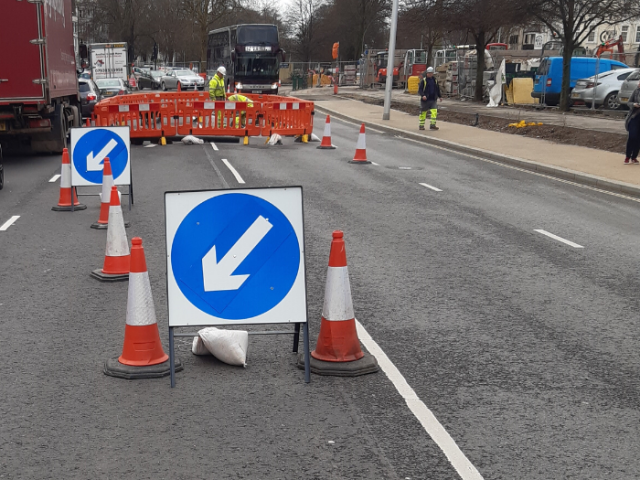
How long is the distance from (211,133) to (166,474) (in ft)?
61.8

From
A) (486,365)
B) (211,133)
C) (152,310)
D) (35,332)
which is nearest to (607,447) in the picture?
(486,365)

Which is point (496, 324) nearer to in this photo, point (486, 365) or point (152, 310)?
point (486, 365)

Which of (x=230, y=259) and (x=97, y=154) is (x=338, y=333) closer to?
(x=230, y=259)

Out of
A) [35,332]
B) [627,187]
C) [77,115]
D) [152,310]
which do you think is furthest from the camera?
[77,115]

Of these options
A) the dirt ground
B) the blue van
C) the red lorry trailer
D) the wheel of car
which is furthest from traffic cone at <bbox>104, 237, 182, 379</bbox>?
the blue van

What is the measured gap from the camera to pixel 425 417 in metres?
4.55

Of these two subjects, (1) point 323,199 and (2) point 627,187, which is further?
(2) point 627,187

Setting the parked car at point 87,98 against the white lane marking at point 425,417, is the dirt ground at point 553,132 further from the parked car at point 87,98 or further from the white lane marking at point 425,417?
the white lane marking at point 425,417

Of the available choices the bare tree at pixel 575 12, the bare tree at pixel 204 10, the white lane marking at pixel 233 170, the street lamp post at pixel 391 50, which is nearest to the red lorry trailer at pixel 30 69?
the white lane marking at pixel 233 170

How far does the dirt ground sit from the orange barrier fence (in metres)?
7.10

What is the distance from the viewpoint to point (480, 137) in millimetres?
24156

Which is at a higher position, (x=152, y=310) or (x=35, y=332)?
(x=152, y=310)

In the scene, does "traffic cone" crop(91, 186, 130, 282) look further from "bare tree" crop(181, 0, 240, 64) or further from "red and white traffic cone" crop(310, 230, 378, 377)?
"bare tree" crop(181, 0, 240, 64)

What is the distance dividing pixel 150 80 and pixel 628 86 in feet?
141
